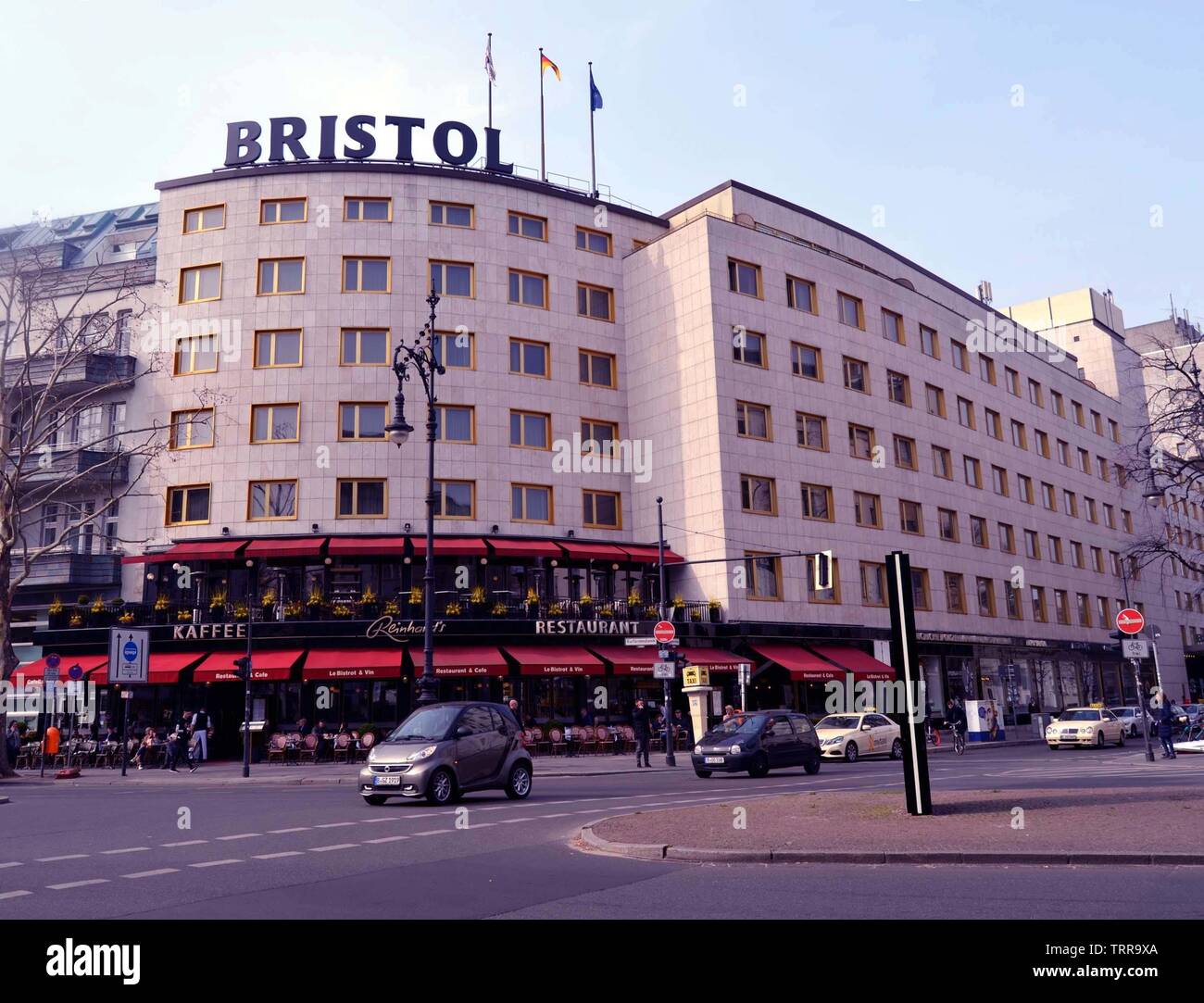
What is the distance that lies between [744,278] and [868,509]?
499 inches

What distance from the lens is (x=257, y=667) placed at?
35.3 metres

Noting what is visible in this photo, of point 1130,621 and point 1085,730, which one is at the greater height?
point 1130,621

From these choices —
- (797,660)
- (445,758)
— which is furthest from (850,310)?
(445,758)

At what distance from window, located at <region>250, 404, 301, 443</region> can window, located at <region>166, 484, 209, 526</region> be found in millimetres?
2963

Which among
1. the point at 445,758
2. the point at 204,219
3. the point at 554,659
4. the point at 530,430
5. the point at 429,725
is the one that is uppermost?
the point at 204,219

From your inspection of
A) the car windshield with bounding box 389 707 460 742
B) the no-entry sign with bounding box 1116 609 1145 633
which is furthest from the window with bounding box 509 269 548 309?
the car windshield with bounding box 389 707 460 742

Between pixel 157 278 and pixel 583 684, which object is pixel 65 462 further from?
pixel 583 684

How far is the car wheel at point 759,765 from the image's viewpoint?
25.8 meters

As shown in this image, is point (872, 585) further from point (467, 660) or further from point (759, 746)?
point (759, 746)

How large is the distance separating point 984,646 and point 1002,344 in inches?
811

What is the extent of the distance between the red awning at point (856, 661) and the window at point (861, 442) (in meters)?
9.74
